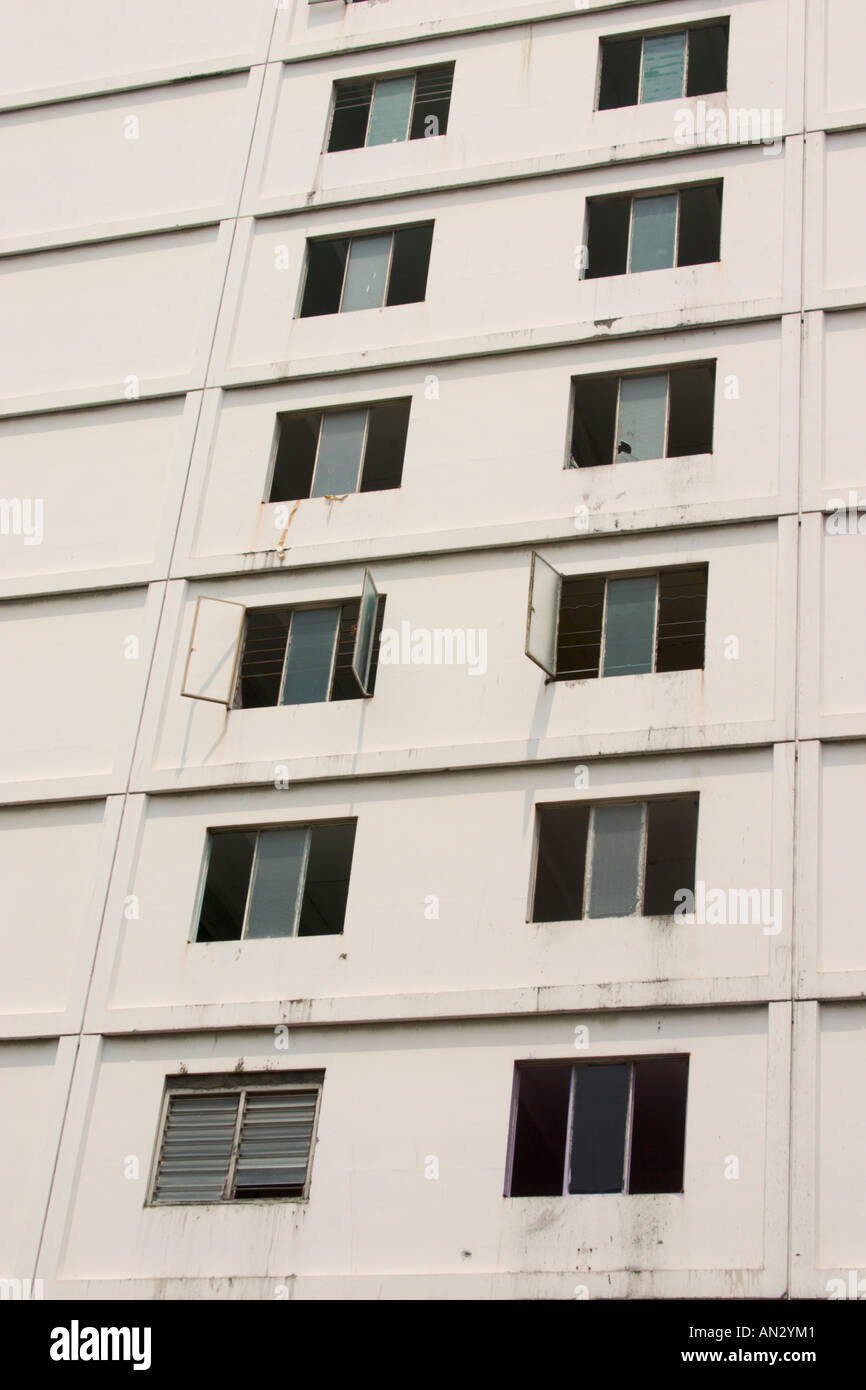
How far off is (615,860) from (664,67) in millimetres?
12229

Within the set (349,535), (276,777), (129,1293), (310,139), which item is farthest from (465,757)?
(310,139)

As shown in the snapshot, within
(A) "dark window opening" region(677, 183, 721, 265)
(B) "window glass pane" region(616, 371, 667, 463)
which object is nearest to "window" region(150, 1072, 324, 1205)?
(B) "window glass pane" region(616, 371, 667, 463)

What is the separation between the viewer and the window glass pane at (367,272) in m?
26.3

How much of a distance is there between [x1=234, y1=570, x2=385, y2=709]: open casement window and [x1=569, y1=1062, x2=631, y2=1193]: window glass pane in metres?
5.72

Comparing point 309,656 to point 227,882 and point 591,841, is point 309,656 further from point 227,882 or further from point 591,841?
point 591,841

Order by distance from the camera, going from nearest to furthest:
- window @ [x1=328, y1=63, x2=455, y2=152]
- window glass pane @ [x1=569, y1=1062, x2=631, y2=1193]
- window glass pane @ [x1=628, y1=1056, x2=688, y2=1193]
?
window glass pane @ [x1=628, y1=1056, x2=688, y2=1193]
window glass pane @ [x1=569, y1=1062, x2=631, y2=1193]
window @ [x1=328, y1=63, x2=455, y2=152]

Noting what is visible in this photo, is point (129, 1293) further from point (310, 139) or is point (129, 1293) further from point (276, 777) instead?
point (310, 139)

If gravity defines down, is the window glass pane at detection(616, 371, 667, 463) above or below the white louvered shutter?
above

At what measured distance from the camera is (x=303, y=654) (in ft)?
77.4

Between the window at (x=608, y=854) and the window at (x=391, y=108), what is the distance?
11.5 meters

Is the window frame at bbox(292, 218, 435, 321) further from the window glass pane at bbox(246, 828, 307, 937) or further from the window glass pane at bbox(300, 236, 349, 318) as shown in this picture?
the window glass pane at bbox(246, 828, 307, 937)

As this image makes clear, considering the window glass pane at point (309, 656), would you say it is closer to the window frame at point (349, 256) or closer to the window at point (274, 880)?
the window at point (274, 880)

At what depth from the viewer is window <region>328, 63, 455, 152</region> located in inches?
1090

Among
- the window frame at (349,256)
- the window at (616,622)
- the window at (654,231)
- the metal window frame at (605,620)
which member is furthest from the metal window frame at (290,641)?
the window at (654,231)
